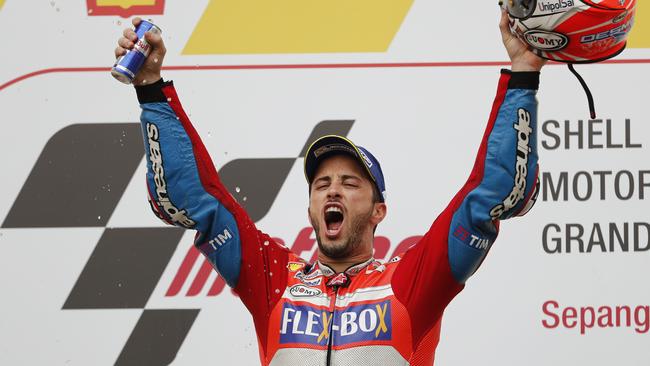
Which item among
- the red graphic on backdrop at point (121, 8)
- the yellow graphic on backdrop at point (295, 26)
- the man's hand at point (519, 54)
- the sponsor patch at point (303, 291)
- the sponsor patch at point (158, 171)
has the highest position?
the yellow graphic on backdrop at point (295, 26)

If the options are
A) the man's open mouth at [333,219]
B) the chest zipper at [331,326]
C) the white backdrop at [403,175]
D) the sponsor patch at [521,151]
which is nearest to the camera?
the sponsor patch at [521,151]

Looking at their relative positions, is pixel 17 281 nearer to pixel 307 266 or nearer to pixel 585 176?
pixel 307 266

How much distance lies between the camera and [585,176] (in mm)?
3350

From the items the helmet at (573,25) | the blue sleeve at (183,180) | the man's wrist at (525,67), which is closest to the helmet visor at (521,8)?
the helmet at (573,25)

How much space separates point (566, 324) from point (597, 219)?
354mm

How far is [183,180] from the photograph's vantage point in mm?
2496

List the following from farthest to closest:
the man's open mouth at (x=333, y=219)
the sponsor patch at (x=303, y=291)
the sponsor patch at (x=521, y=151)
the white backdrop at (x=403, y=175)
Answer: the white backdrop at (x=403, y=175)
the man's open mouth at (x=333, y=219)
the sponsor patch at (x=303, y=291)
the sponsor patch at (x=521, y=151)

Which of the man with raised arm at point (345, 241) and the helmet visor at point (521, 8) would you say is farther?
the man with raised arm at point (345, 241)

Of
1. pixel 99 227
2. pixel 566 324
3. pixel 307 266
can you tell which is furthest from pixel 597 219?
pixel 99 227

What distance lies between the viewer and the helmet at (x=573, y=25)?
217 centimetres

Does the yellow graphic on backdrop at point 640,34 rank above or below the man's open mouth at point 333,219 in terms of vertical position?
above

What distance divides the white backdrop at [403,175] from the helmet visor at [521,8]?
3.65 ft

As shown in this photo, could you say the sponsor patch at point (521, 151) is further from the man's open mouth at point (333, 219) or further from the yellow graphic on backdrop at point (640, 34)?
the yellow graphic on backdrop at point (640, 34)

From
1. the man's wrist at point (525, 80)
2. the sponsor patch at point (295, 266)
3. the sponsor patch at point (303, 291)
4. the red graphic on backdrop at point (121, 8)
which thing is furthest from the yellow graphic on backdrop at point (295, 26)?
the man's wrist at point (525, 80)
